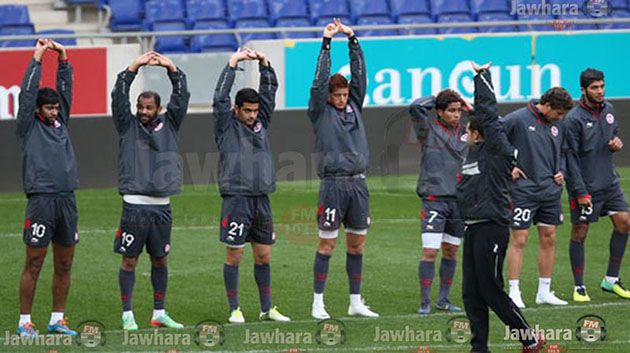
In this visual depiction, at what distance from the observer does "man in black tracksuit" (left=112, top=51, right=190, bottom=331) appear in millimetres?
11992

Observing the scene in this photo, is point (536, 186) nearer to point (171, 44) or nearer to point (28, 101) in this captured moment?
point (28, 101)

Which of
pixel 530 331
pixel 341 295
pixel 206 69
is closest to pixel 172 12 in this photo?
pixel 206 69

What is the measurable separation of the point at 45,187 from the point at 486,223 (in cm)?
368

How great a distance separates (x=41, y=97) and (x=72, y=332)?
1965mm

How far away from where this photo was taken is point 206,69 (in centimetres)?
2052

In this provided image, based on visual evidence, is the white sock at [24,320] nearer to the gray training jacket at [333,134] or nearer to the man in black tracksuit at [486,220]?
the gray training jacket at [333,134]

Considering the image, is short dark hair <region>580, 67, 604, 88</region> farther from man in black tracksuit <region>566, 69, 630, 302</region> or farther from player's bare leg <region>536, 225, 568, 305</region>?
player's bare leg <region>536, 225, 568, 305</region>

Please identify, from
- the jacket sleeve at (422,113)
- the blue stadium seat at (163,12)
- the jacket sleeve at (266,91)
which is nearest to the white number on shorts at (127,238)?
the jacket sleeve at (266,91)

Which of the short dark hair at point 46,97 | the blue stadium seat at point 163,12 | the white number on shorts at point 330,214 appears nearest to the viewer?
the short dark hair at point 46,97

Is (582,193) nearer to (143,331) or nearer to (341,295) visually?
(341,295)

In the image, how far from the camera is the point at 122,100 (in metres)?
12.0

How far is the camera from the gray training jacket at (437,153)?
12.8 meters

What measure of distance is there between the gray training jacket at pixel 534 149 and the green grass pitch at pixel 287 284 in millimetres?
1073

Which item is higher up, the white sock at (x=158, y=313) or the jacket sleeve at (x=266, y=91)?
the jacket sleeve at (x=266, y=91)
